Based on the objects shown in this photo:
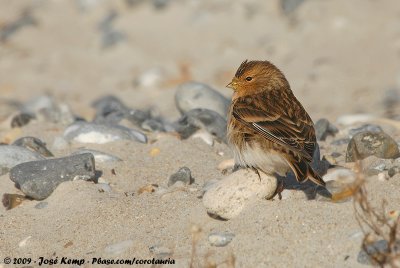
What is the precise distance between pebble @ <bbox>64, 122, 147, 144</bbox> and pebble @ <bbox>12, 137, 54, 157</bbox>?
30 cm

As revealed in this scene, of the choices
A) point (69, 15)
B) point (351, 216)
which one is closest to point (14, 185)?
point (351, 216)

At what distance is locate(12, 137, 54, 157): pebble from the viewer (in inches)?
290

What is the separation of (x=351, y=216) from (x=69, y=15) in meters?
10.1

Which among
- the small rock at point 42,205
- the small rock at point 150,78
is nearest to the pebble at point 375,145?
the small rock at point 42,205

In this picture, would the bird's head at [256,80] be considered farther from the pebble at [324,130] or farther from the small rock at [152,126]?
the small rock at [152,126]

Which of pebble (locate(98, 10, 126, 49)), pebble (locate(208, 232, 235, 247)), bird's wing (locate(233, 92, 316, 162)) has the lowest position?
pebble (locate(98, 10, 126, 49))

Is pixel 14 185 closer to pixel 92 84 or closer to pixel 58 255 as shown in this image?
pixel 58 255

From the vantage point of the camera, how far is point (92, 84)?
1257cm

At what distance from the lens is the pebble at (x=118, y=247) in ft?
17.7

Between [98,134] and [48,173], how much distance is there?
1232 mm

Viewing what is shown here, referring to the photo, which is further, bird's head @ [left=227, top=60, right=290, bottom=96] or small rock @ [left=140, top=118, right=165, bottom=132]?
small rock @ [left=140, top=118, right=165, bottom=132]

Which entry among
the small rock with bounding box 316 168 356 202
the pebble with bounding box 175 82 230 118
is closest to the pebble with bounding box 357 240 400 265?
the small rock with bounding box 316 168 356 202

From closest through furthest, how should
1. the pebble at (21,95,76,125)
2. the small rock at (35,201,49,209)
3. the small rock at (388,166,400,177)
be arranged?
the small rock at (388,166,400,177)
the small rock at (35,201,49,209)
the pebble at (21,95,76,125)

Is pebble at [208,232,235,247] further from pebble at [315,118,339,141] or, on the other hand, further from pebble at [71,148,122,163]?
pebble at [315,118,339,141]
